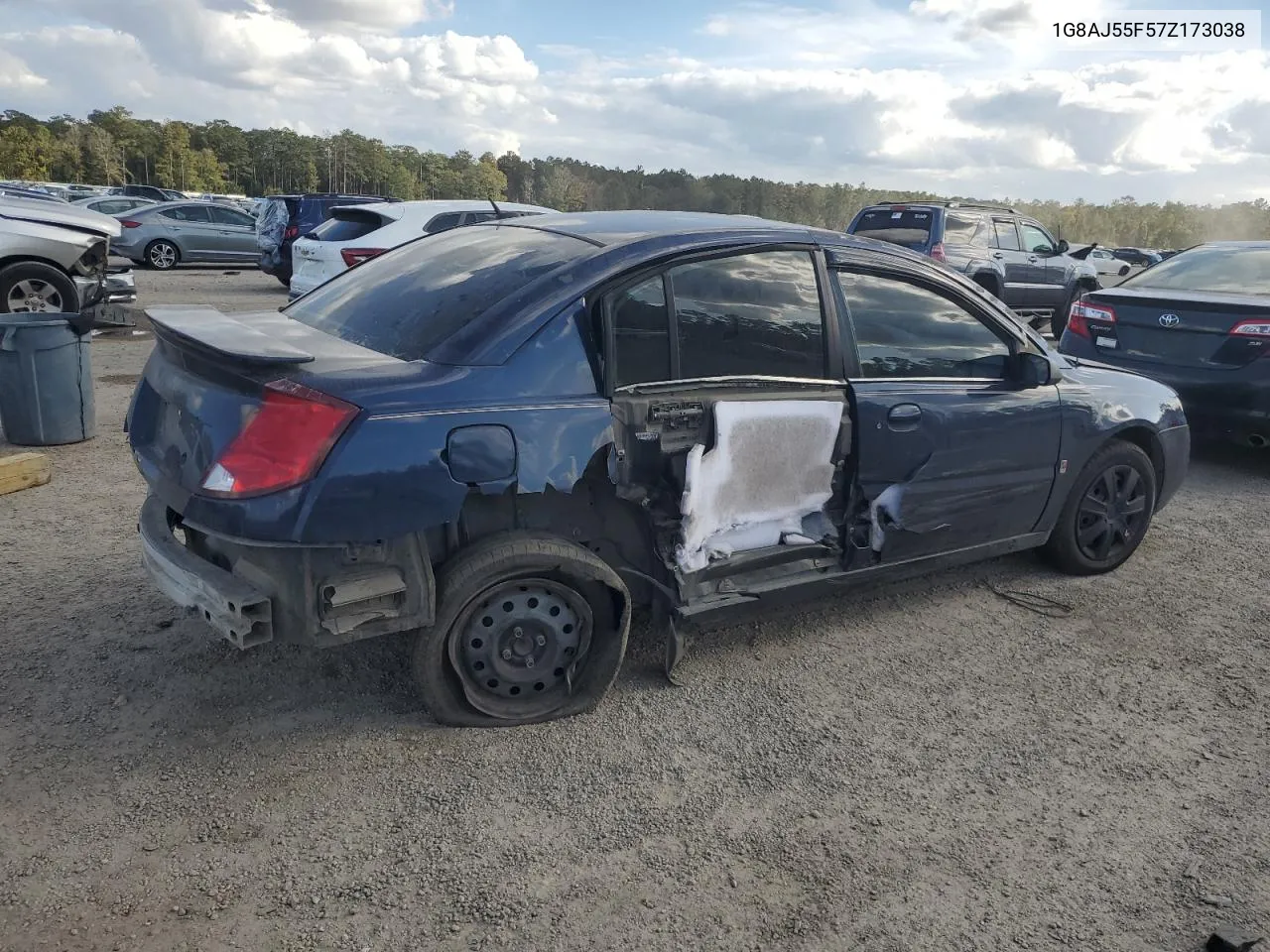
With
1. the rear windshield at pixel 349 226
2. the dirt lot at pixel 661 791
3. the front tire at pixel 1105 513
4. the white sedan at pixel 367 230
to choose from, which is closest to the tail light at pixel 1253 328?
the front tire at pixel 1105 513

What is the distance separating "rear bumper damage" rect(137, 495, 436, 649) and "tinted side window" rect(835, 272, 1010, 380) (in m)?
1.99

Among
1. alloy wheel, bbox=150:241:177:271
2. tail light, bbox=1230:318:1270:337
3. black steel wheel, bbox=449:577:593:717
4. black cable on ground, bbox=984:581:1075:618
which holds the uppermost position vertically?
tail light, bbox=1230:318:1270:337

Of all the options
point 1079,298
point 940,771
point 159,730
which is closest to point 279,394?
point 159,730

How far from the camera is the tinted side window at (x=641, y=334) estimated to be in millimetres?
3242

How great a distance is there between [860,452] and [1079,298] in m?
5.14

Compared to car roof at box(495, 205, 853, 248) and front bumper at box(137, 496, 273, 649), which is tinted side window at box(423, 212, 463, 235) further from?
front bumper at box(137, 496, 273, 649)

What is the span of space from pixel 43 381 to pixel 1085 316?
7.64 m

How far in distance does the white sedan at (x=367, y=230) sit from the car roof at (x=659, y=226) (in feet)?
23.4

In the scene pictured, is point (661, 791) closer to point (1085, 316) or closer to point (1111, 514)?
point (1111, 514)

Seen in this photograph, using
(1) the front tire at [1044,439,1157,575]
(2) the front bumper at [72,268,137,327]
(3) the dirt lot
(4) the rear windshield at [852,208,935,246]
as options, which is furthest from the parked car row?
(3) the dirt lot

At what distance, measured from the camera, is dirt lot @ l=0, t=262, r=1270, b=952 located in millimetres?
2434

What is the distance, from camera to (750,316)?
3533mm

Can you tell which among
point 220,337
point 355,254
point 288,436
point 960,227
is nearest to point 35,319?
point 220,337

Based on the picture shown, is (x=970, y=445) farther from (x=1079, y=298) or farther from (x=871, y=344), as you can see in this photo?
(x=1079, y=298)
